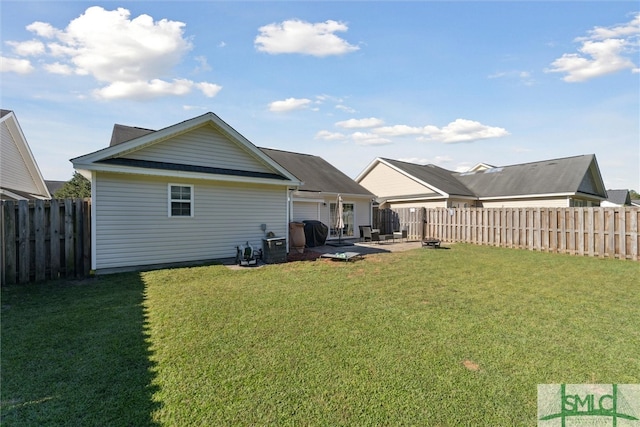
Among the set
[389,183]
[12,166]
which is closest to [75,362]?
[12,166]

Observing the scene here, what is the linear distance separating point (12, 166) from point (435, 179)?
2678cm

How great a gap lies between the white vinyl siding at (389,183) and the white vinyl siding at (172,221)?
44.2ft

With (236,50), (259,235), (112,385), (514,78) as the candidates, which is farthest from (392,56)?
(112,385)

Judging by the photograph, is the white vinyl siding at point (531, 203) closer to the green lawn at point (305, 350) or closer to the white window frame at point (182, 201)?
the green lawn at point (305, 350)

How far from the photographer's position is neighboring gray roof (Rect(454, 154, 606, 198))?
2017 cm

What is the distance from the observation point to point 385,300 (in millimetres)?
5918

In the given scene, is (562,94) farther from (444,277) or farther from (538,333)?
(538,333)

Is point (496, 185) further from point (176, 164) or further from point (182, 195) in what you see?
point (176, 164)

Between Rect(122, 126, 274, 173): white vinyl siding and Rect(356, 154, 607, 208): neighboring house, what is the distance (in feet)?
46.4

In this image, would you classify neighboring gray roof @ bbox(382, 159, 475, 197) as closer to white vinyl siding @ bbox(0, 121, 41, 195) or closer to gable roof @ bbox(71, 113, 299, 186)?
gable roof @ bbox(71, 113, 299, 186)

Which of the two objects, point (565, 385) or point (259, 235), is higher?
point (259, 235)

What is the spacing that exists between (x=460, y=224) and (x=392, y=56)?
10.1 metres

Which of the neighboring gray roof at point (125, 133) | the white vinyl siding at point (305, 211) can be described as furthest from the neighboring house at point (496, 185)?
the neighboring gray roof at point (125, 133)

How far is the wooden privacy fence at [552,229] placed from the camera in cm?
1104
